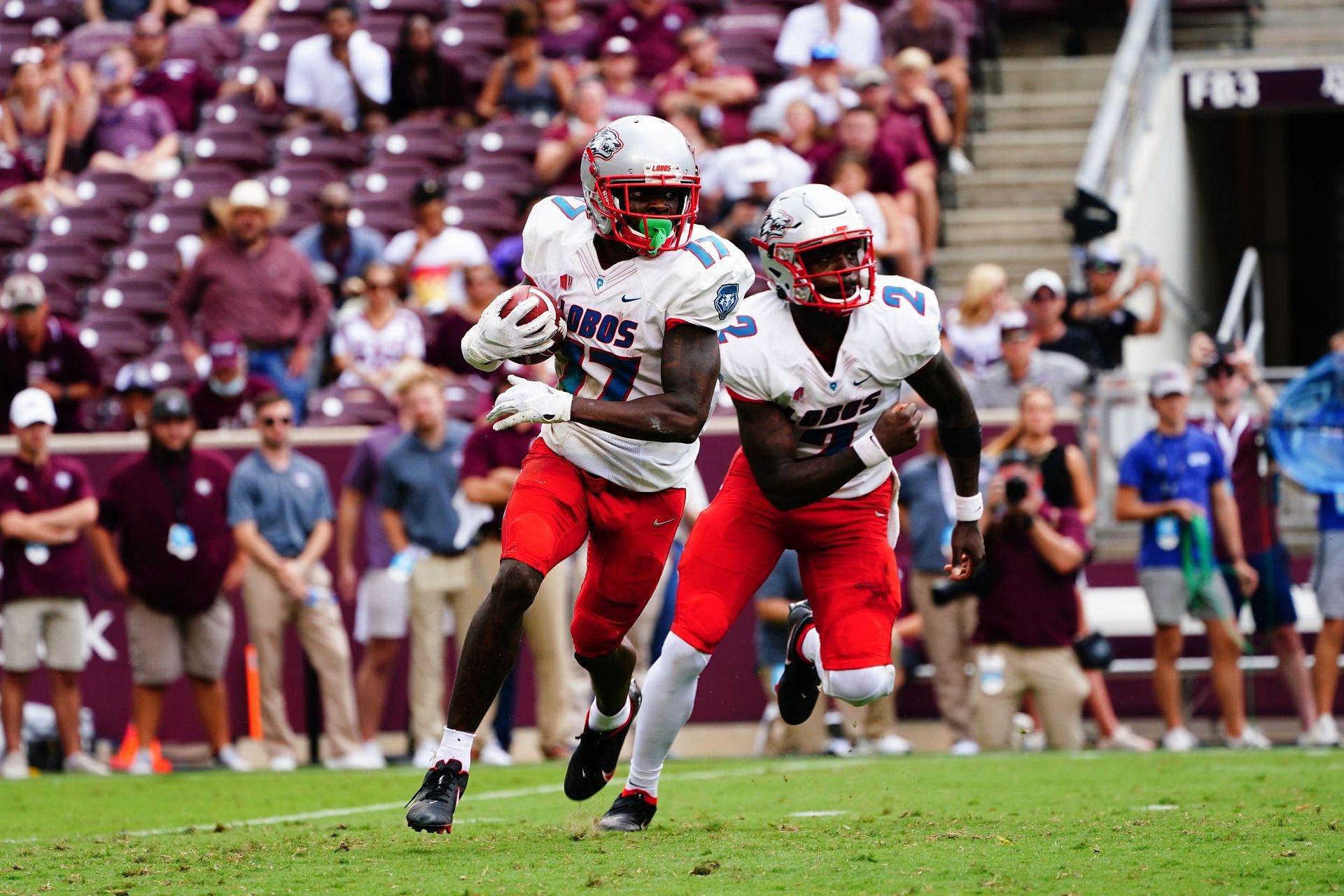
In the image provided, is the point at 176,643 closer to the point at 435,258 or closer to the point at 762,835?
the point at 435,258

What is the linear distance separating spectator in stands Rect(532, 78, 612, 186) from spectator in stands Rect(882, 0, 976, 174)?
2.07 m

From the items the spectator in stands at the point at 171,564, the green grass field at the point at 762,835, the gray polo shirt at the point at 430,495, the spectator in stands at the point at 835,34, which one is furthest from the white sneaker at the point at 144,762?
the spectator in stands at the point at 835,34

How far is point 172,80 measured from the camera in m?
15.7

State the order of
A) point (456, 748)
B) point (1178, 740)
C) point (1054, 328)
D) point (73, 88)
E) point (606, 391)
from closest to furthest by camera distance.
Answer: point (456, 748)
point (606, 391)
point (1178, 740)
point (1054, 328)
point (73, 88)

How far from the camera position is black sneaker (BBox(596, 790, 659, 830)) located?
19.4 ft

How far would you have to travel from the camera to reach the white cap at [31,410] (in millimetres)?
10133

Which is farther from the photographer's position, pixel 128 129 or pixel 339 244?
pixel 128 129

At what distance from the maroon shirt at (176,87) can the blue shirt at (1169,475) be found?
8784mm

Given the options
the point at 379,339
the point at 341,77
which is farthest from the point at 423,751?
the point at 341,77

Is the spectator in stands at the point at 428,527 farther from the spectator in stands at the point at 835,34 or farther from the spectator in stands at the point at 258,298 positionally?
the spectator in stands at the point at 835,34

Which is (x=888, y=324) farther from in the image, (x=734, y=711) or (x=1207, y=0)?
(x=1207, y=0)

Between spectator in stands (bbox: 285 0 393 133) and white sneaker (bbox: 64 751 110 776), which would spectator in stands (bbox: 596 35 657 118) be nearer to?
spectator in stands (bbox: 285 0 393 133)

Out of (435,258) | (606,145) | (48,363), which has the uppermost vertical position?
(606,145)

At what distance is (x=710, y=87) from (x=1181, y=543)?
504cm
